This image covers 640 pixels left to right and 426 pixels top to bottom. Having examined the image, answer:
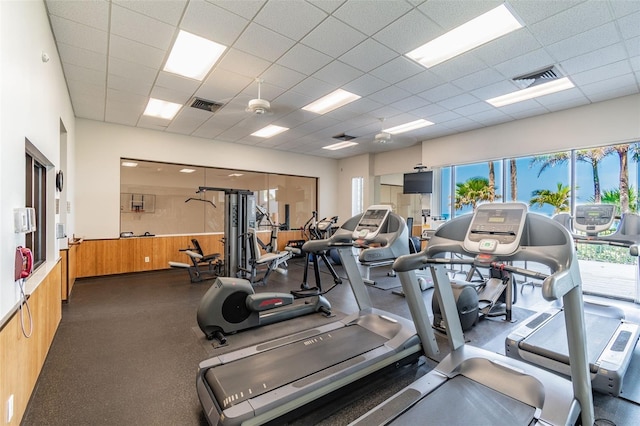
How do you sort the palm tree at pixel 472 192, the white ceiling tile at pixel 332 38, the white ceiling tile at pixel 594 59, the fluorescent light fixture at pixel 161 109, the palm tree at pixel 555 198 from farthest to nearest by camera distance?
A: the palm tree at pixel 472 192 < the palm tree at pixel 555 198 < the fluorescent light fixture at pixel 161 109 < the white ceiling tile at pixel 594 59 < the white ceiling tile at pixel 332 38

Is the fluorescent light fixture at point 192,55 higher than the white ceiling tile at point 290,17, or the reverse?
the fluorescent light fixture at point 192,55

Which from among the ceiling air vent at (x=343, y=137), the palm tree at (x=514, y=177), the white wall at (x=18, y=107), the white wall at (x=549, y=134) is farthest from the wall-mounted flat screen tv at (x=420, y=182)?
the white wall at (x=18, y=107)

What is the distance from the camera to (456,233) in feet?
7.67

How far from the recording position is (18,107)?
192cm

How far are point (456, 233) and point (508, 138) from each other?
4.72 m

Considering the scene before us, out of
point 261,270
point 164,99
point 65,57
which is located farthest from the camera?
point 261,270

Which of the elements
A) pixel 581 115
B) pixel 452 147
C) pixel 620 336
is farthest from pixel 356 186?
pixel 620 336

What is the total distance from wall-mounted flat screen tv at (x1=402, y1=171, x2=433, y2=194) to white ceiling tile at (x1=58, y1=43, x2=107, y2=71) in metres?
6.49

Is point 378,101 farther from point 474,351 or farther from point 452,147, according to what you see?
point 474,351

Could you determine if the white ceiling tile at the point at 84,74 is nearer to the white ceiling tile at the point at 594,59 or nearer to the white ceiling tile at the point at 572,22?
the white ceiling tile at the point at 572,22

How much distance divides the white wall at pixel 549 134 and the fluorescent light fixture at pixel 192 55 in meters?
5.39

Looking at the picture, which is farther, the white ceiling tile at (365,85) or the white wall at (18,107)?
the white ceiling tile at (365,85)

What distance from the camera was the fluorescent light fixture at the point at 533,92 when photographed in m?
4.24

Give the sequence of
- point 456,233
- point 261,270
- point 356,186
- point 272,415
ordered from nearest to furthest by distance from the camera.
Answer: point 272,415 < point 456,233 < point 261,270 < point 356,186
